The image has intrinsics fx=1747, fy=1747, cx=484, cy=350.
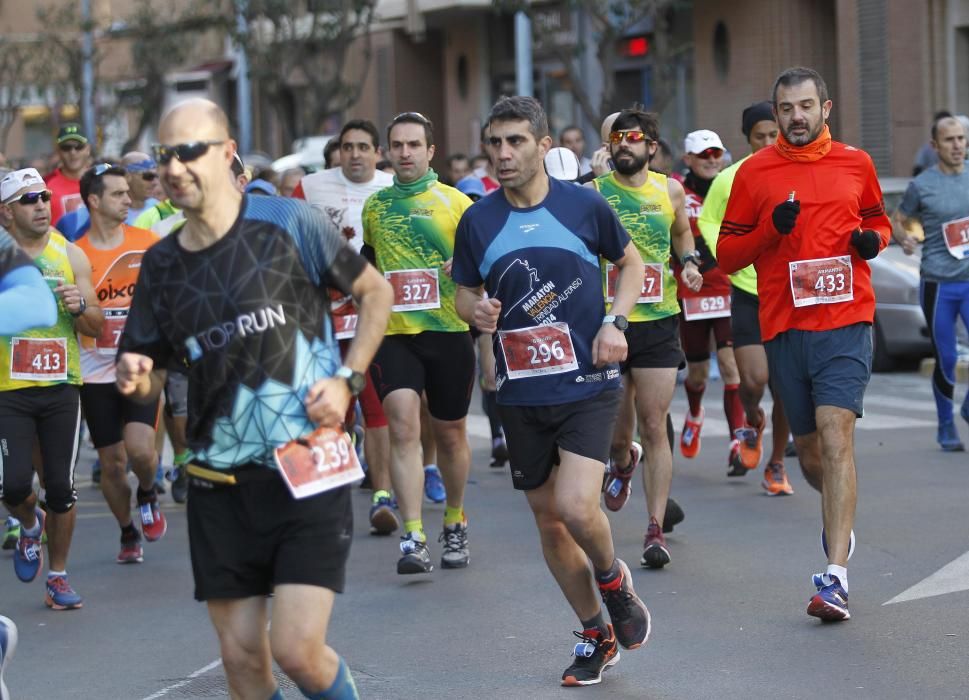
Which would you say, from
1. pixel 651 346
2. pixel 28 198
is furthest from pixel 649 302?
pixel 28 198

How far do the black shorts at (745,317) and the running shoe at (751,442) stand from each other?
674mm

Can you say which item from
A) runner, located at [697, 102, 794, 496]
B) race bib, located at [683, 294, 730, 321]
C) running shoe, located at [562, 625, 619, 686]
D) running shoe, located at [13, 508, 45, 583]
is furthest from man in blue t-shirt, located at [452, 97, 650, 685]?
race bib, located at [683, 294, 730, 321]

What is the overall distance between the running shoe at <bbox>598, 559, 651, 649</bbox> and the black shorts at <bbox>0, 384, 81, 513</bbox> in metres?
3.07

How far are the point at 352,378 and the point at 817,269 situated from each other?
10.1ft

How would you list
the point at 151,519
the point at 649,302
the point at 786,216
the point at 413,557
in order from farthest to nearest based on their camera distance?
the point at 151,519, the point at 649,302, the point at 413,557, the point at 786,216

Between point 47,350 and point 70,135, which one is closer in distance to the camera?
point 47,350

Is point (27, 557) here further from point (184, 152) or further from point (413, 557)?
point (184, 152)

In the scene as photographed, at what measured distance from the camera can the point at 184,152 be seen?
4891mm

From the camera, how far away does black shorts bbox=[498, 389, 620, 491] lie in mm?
6438

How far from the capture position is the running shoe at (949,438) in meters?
11.9

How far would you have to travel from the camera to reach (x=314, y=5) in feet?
118

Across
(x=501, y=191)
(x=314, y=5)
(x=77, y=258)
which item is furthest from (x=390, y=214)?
(x=314, y=5)

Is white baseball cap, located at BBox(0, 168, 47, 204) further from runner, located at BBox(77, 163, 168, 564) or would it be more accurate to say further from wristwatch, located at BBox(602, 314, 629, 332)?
wristwatch, located at BBox(602, 314, 629, 332)

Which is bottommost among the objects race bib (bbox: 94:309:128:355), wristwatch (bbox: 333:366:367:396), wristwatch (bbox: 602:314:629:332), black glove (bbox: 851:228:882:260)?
race bib (bbox: 94:309:128:355)
